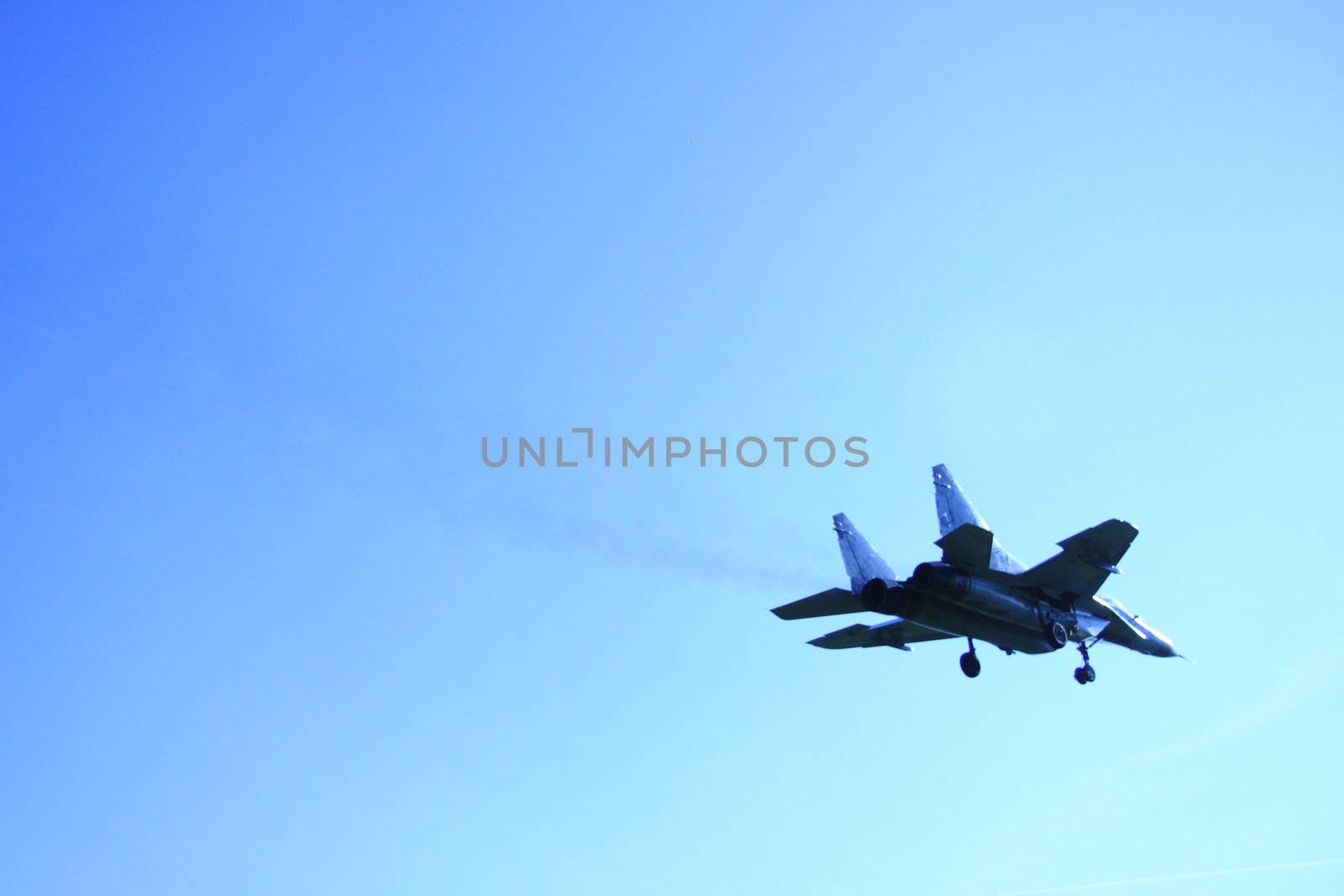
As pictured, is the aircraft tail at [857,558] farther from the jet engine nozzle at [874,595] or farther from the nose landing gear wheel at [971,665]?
the nose landing gear wheel at [971,665]

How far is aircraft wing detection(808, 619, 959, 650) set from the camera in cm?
3325

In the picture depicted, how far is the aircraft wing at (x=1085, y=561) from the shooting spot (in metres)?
27.9

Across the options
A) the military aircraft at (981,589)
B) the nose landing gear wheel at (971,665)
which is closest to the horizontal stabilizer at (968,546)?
the military aircraft at (981,589)

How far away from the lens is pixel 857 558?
28.7 meters

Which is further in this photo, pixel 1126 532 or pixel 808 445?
pixel 808 445

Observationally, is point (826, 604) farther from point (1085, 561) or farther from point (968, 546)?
point (1085, 561)

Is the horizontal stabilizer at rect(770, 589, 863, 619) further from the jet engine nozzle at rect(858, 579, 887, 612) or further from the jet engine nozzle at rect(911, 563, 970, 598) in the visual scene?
the jet engine nozzle at rect(911, 563, 970, 598)

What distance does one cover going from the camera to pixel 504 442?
94.6 feet

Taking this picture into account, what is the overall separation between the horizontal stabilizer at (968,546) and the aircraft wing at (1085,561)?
208 cm

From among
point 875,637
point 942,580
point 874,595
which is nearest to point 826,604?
point 874,595

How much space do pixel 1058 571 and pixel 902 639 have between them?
20.1 feet

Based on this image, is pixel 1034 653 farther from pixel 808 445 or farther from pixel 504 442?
pixel 504 442

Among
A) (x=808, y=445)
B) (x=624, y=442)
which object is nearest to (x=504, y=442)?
(x=624, y=442)

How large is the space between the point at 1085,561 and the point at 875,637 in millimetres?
7193
